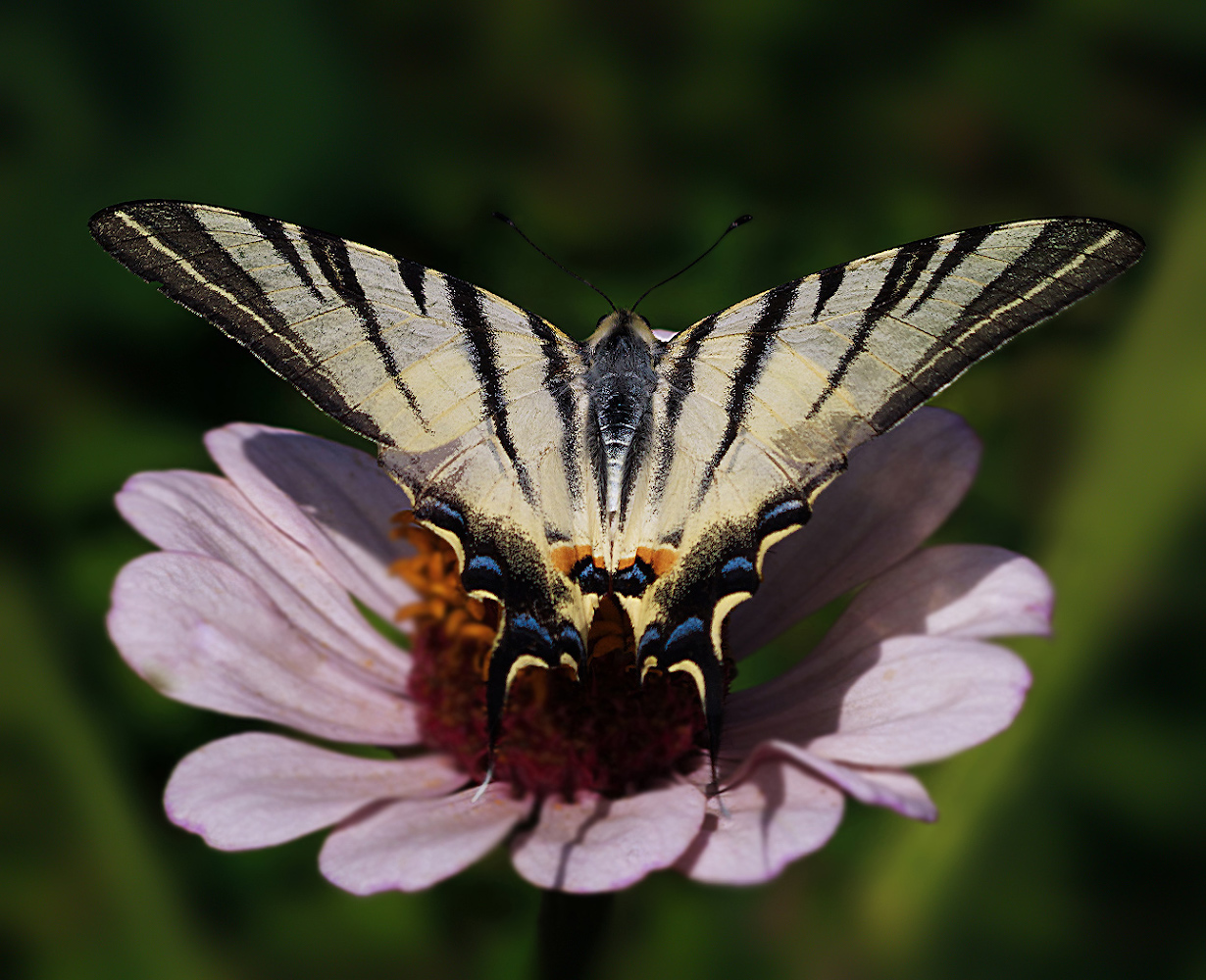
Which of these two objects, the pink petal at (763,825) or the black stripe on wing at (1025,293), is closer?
the pink petal at (763,825)

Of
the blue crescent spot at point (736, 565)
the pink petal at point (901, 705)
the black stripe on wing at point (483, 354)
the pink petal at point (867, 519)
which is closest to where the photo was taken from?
the pink petal at point (901, 705)

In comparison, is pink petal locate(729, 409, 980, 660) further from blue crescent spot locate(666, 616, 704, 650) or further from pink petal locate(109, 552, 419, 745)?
pink petal locate(109, 552, 419, 745)

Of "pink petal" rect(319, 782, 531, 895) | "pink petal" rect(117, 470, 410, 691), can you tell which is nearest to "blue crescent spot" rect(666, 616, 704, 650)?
"pink petal" rect(319, 782, 531, 895)

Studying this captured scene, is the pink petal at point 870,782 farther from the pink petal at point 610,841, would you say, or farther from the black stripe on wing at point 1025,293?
the black stripe on wing at point 1025,293

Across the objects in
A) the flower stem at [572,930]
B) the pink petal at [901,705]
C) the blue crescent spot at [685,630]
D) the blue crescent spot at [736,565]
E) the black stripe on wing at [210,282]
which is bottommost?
the flower stem at [572,930]

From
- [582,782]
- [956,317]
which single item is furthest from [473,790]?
[956,317]

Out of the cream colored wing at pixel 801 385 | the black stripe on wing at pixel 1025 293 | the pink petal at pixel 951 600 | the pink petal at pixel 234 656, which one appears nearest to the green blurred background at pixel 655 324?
the pink petal at pixel 234 656

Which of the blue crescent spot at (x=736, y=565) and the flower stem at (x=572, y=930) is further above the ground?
the blue crescent spot at (x=736, y=565)

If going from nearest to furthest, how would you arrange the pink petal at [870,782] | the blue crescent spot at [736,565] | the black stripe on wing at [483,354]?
the pink petal at [870,782]
the blue crescent spot at [736,565]
the black stripe on wing at [483,354]

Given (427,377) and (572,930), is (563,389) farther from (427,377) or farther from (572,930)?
(572,930)
